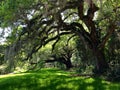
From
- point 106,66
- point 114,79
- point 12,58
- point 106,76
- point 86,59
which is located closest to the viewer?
point 12,58

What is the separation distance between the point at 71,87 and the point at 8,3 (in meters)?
5.90

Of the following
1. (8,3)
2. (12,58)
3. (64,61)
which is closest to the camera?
(8,3)

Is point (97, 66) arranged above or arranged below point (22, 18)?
below

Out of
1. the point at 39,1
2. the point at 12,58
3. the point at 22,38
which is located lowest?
the point at 12,58

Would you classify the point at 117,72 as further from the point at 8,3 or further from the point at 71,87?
the point at 8,3

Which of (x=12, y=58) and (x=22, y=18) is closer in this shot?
(x=22, y=18)

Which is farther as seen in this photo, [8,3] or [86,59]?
[86,59]

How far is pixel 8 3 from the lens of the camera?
17.5 metres

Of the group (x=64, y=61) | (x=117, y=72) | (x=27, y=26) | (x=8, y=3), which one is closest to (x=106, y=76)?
(x=117, y=72)

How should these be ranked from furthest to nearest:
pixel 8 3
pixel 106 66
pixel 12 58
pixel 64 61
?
pixel 64 61
pixel 106 66
pixel 12 58
pixel 8 3

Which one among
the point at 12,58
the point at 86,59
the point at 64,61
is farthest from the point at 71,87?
the point at 64,61

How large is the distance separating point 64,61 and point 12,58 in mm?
29416

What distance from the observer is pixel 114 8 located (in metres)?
20.2

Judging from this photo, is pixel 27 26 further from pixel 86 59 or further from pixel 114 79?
pixel 86 59
